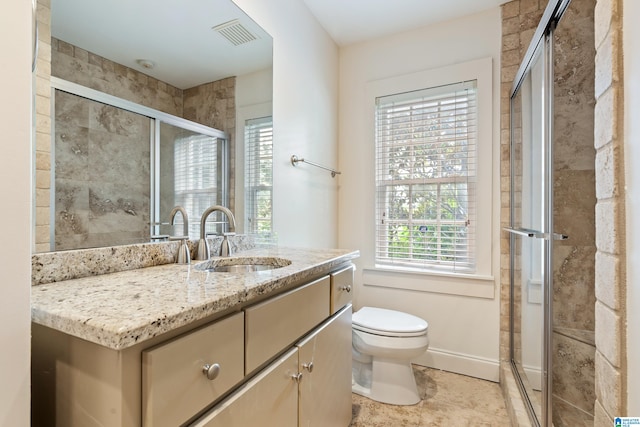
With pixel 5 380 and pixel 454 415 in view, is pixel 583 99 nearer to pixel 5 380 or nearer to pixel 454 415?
pixel 454 415

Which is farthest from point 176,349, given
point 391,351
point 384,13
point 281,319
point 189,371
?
point 384,13

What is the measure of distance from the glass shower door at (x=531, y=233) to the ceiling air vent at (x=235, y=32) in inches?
56.9

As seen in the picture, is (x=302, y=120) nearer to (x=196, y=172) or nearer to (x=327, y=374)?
(x=196, y=172)

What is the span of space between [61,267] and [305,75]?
180 cm

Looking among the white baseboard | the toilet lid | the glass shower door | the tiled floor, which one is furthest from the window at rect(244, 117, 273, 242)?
the white baseboard

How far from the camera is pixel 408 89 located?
7.66 feet

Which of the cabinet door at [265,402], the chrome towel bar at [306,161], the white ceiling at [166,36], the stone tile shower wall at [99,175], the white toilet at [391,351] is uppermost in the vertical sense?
the white ceiling at [166,36]

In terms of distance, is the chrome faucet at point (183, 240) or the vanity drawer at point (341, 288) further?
the vanity drawer at point (341, 288)

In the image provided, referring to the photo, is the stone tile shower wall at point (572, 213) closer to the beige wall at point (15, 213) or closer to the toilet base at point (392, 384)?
the toilet base at point (392, 384)

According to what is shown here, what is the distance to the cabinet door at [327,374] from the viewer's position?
1085 millimetres

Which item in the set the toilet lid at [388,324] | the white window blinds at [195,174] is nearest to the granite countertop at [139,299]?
the white window blinds at [195,174]

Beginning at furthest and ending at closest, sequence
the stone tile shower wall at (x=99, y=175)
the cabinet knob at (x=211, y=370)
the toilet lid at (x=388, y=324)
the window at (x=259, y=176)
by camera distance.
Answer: the toilet lid at (x=388, y=324)
the window at (x=259, y=176)
the stone tile shower wall at (x=99, y=175)
the cabinet knob at (x=211, y=370)

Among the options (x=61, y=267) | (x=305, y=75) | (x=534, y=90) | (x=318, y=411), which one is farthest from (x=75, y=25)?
(x=534, y=90)

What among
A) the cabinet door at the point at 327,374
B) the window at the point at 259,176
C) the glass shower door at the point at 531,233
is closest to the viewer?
the cabinet door at the point at 327,374
